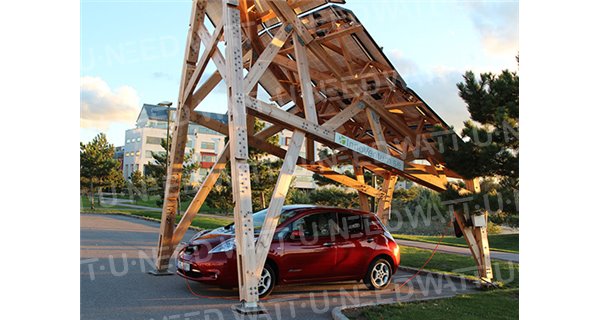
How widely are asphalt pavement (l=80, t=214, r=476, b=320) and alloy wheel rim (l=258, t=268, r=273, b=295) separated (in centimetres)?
19

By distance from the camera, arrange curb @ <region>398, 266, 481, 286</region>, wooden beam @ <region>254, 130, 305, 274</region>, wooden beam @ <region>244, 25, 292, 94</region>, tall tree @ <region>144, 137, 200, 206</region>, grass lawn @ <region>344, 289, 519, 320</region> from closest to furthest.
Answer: grass lawn @ <region>344, 289, 519, 320</region> → wooden beam @ <region>254, 130, 305, 274</region> → wooden beam @ <region>244, 25, 292, 94</region> → curb @ <region>398, 266, 481, 286</region> → tall tree @ <region>144, 137, 200, 206</region>

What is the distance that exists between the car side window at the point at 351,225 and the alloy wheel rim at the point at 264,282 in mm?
1744

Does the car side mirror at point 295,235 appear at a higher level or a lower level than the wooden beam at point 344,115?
lower

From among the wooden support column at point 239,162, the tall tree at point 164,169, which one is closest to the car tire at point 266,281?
the wooden support column at point 239,162

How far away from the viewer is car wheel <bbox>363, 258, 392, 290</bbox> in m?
10.1

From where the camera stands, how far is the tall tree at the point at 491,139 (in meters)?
8.99

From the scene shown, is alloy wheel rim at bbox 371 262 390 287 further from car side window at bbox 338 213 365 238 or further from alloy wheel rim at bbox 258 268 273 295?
alloy wheel rim at bbox 258 268 273 295

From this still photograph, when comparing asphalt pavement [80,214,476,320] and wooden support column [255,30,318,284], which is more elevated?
wooden support column [255,30,318,284]

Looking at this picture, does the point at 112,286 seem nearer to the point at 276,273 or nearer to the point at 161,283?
the point at 161,283

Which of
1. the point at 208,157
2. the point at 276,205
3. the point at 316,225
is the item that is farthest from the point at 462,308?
the point at 208,157

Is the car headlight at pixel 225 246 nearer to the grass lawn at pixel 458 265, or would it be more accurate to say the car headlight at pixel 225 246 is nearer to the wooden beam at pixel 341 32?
the wooden beam at pixel 341 32

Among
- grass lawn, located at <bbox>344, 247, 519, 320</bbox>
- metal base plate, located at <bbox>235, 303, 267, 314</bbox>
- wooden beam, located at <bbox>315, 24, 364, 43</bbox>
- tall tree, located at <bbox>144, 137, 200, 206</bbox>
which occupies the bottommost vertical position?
grass lawn, located at <bbox>344, 247, 519, 320</bbox>

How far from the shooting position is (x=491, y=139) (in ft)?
30.2

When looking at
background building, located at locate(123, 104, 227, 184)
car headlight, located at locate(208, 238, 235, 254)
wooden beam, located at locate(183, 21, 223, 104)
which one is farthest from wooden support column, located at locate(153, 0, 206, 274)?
background building, located at locate(123, 104, 227, 184)
